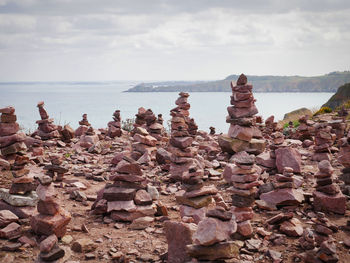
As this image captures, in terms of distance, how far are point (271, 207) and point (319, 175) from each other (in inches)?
52.5

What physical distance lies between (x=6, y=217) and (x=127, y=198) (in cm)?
243

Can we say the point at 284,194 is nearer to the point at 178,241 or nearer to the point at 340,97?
the point at 178,241

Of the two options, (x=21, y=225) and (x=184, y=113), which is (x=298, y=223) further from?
(x=184, y=113)

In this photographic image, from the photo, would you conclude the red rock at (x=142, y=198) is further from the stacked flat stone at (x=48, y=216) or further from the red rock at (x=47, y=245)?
the red rock at (x=47, y=245)

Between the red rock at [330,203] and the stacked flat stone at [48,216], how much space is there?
5.47 meters

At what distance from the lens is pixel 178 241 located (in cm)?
584

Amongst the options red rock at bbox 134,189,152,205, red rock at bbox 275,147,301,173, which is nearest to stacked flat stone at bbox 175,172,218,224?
red rock at bbox 134,189,152,205

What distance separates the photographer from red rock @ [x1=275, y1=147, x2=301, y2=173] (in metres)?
10.8

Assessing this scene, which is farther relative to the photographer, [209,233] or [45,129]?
[45,129]

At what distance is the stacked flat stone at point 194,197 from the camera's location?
742 cm

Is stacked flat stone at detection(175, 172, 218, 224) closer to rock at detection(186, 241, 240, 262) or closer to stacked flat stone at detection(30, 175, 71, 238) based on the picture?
rock at detection(186, 241, 240, 262)

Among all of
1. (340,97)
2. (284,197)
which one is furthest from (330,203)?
(340,97)

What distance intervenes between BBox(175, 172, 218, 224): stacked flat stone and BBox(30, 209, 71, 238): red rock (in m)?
2.36

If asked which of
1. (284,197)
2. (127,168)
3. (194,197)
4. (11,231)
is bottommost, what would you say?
(11,231)
